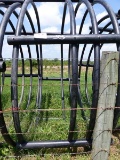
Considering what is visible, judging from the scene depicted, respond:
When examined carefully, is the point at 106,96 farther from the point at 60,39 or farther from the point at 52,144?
the point at 52,144

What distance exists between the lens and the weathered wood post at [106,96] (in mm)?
2750

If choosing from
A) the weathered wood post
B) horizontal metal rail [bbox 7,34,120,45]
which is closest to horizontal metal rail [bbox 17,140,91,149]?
the weathered wood post

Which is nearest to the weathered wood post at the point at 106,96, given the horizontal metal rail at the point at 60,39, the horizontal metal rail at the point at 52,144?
the horizontal metal rail at the point at 60,39

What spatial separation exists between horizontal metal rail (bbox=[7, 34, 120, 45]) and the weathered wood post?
73 cm

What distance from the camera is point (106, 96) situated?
279 centimetres

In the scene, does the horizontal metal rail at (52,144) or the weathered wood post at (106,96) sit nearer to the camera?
the weathered wood post at (106,96)

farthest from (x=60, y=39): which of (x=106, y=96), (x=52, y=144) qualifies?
(x=52, y=144)

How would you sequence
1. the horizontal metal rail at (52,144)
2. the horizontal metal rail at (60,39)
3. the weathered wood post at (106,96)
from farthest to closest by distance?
the horizontal metal rail at (52,144), the horizontal metal rail at (60,39), the weathered wood post at (106,96)

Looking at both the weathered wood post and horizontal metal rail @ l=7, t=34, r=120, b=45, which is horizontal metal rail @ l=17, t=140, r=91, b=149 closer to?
the weathered wood post

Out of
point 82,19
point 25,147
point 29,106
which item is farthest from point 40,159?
point 82,19

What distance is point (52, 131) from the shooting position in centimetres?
475

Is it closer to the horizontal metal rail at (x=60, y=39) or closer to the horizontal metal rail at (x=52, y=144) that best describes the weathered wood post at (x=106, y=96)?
the horizontal metal rail at (x=60, y=39)

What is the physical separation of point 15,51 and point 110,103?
135 cm

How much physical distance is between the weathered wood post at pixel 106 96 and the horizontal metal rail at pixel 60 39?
0.73 meters
